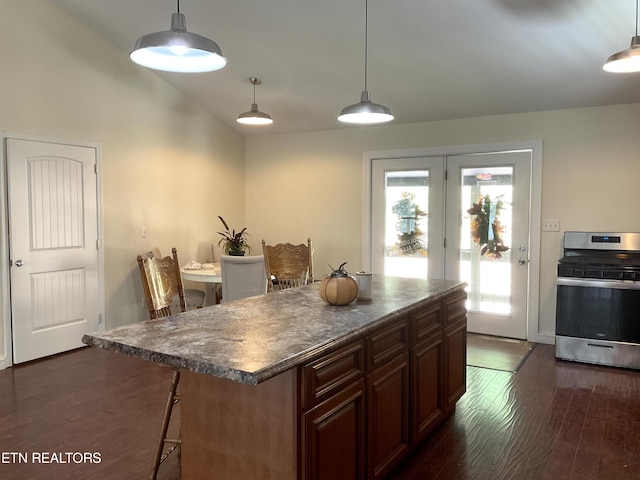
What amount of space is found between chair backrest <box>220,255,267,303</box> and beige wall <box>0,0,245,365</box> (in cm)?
137

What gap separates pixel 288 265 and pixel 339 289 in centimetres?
219

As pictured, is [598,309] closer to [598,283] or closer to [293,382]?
[598,283]

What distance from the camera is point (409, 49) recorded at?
3.95m

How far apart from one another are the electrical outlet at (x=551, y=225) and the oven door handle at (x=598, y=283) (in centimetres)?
66

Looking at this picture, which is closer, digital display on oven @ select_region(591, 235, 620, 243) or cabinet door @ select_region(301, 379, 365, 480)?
cabinet door @ select_region(301, 379, 365, 480)

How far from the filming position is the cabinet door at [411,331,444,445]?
8.40 feet

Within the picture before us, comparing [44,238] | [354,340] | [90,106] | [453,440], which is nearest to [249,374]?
[354,340]

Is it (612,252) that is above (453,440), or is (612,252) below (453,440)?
above

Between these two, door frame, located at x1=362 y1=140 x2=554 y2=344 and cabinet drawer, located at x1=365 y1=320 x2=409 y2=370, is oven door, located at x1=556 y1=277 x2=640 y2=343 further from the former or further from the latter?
cabinet drawer, located at x1=365 y1=320 x2=409 y2=370

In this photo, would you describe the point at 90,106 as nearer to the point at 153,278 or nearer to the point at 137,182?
the point at 137,182

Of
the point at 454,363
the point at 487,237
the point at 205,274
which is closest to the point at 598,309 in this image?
the point at 487,237

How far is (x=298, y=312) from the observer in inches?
93.9

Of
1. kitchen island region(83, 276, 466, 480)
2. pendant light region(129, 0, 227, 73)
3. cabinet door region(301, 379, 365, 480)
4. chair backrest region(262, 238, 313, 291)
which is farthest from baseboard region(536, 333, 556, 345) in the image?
pendant light region(129, 0, 227, 73)

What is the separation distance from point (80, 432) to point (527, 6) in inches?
151
